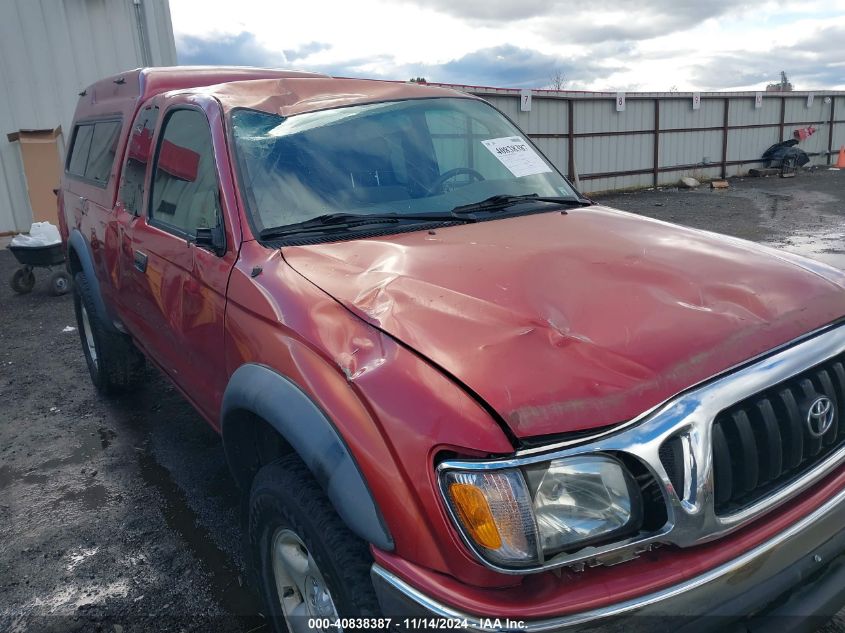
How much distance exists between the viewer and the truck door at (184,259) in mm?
2479

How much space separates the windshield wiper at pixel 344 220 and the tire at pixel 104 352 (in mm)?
2415

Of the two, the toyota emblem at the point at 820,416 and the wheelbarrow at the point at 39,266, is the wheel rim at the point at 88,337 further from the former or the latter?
the toyota emblem at the point at 820,416

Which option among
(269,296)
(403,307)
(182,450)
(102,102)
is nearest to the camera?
(403,307)

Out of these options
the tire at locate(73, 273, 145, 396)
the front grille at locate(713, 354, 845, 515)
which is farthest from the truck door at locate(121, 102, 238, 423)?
the front grille at locate(713, 354, 845, 515)

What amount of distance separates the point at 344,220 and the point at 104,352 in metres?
2.77

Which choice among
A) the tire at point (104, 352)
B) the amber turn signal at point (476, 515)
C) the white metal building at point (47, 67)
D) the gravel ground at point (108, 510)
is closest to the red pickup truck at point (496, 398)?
the amber turn signal at point (476, 515)

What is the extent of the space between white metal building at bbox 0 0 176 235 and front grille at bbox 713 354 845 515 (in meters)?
11.2

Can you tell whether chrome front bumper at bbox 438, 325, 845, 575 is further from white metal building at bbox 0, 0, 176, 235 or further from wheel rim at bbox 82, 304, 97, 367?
white metal building at bbox 0, 0, 176, 235

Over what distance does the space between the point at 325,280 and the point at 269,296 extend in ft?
0.68

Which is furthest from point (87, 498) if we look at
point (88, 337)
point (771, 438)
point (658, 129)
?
point (658, 129)

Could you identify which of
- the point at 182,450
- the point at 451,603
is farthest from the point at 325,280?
Result: the point at 182,450

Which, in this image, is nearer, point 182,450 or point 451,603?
point 451,603

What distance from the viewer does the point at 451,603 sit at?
4.60ft

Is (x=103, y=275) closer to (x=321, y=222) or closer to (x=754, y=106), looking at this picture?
(x=321, y=222)
